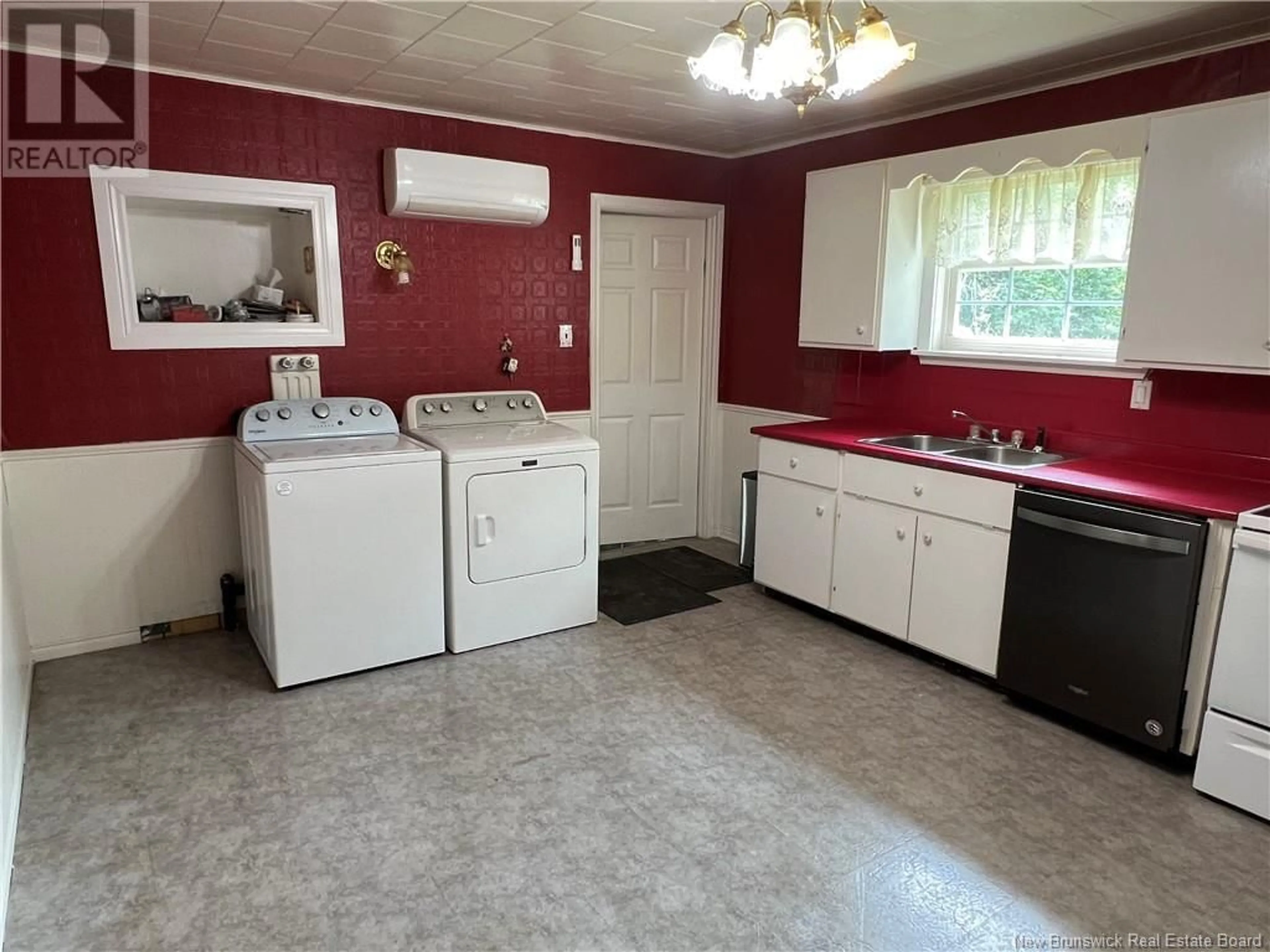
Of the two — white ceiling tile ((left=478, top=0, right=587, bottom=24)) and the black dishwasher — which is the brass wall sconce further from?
the black dishwasher

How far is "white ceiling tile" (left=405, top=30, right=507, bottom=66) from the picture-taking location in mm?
2803

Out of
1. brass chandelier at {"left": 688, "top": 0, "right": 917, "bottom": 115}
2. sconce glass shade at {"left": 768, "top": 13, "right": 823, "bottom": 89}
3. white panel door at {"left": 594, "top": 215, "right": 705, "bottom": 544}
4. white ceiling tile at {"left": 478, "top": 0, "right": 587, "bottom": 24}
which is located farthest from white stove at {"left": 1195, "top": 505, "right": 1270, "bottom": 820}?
white panel door at {"left": 594, "top": 215, "right": 705, "bottom": 544}

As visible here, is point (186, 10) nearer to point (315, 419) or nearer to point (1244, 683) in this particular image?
point (315, 419)

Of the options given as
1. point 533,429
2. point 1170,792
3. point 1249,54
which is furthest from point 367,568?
point 1249,54

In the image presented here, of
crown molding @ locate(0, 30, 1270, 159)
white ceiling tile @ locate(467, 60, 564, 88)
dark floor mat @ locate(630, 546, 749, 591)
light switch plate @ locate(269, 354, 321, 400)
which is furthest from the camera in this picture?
dark floor mat @ locate(630, 546, 749, 591)

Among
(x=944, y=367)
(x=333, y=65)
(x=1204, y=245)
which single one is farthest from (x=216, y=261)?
(x=1204, y=245)

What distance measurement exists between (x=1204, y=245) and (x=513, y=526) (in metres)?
2.76

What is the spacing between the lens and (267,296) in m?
3.67

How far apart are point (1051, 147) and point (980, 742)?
2.26 m

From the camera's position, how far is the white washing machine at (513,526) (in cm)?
336

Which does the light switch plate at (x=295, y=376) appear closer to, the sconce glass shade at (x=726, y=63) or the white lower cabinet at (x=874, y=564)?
the sconce glass shade at (x=726, y=63)

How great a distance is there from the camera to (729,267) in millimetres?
4910

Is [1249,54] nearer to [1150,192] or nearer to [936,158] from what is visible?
[1150,192]

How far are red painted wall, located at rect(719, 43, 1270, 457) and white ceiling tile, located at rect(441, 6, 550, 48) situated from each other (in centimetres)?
199
